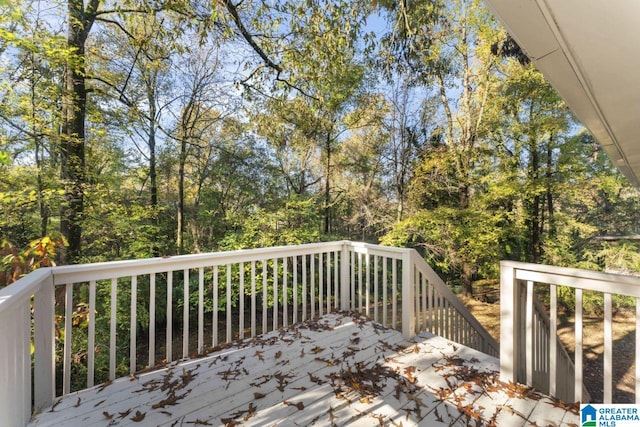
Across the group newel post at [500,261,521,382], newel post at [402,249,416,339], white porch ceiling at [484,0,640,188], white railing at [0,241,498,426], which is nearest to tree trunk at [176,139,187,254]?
white railing at [0,241,498,426]

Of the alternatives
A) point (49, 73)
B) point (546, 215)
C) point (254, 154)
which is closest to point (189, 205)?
point (254, 154)

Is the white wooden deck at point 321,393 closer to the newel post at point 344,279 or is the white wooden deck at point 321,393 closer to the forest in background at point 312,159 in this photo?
the newel post at point 344,279

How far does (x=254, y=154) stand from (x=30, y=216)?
16.6 feet

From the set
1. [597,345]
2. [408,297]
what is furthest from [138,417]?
[597,345]

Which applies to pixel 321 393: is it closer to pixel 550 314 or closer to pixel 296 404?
pixel 296 404

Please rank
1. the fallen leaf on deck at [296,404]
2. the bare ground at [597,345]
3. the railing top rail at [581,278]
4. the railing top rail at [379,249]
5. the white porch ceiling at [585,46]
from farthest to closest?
the bare ground at [597,345]
the railing top rail at [379,249]
the fallen leaf on deck at [296,404]
the railing top rail at [581,278]
the white porch ceiling at [585,46]

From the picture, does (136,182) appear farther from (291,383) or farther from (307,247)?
(291,383)

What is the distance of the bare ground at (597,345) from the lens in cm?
510

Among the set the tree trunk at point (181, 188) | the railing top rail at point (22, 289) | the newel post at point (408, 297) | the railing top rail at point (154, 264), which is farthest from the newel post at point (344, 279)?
the tree trunk at point (181, 188)

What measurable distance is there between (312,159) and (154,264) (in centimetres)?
716

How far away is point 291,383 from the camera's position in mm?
2121

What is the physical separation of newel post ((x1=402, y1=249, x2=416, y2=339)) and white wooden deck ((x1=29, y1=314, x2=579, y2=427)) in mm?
177

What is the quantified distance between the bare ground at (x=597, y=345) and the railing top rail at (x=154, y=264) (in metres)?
5.91

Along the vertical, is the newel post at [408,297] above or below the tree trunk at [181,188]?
below
